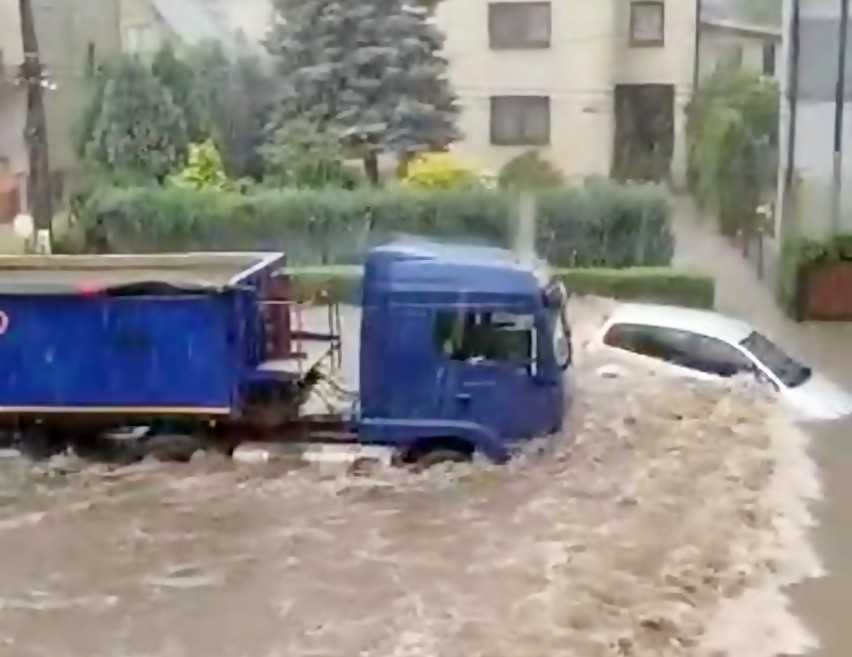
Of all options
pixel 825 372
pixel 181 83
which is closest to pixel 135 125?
pixel 181 83

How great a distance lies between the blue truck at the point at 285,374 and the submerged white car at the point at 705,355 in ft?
2.10

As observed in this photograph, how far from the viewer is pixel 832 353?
3645 millimetres

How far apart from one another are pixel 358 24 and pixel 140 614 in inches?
90.5

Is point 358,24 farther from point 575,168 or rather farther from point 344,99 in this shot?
point 575,168

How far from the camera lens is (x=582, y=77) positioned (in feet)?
12.5

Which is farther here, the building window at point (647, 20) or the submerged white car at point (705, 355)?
the building window at point (647, 20)

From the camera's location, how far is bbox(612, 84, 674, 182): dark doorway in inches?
151

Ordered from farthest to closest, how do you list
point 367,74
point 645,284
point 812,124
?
point 812,124, point 367,74, point 645,284

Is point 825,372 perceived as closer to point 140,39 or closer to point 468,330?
point 468,330

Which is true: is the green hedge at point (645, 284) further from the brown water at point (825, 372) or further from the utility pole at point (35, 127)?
the utility pole at point (35, 127)

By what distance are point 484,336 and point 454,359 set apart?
64 millimetres

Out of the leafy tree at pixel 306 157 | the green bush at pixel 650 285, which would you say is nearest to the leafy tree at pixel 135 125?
the leafy tree at pixel 306 157

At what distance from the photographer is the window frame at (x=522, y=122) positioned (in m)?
3.82

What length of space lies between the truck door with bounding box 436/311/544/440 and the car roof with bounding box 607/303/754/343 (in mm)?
799
